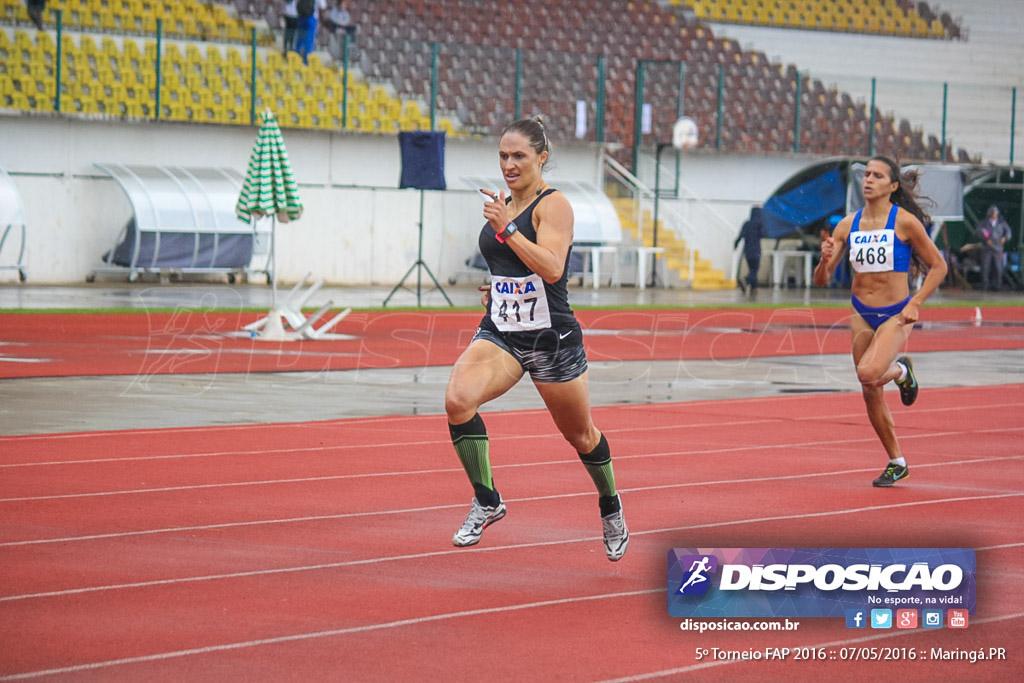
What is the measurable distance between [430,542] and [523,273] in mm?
1394

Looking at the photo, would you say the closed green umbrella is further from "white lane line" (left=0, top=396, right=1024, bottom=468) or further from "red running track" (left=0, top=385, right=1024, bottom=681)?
"red running track" (left=0, top=385, right=1024, bottom=681)

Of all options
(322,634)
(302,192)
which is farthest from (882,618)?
(302,192)

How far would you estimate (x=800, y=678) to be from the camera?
4.82 m

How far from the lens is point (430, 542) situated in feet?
23.1

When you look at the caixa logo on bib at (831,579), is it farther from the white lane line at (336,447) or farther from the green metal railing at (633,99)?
the green metal railing at (633,99)

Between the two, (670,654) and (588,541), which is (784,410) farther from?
(670,654)

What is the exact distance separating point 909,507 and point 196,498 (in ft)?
12.9

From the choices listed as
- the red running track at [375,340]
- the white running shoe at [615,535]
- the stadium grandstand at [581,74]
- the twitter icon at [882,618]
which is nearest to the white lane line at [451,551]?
the white running shoe at [615,535]

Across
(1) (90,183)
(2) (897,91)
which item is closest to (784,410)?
(1) (90,183)

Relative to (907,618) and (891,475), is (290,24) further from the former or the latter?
(907,618)

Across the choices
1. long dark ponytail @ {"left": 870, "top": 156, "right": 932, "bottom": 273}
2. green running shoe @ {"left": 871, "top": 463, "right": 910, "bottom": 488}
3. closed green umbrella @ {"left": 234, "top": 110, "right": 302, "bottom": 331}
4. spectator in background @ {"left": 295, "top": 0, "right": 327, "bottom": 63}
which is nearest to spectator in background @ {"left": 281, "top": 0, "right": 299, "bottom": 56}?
spectator in background @ {"left": 295, "top": 0, "right": 327, "bottom": 63}

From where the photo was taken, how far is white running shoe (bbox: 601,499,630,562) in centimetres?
659

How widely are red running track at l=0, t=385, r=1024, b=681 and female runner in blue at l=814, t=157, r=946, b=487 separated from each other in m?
0.74

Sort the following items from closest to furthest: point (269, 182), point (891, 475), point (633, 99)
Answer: point (891, 475), point (269, 182), point (633, 99)
